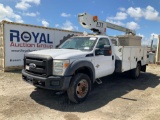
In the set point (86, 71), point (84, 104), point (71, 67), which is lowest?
point (84, 104)

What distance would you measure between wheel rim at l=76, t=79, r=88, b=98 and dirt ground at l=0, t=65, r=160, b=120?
27cm

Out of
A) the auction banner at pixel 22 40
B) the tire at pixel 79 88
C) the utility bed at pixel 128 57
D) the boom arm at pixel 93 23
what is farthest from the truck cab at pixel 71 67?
the auction banner at pixel 22 40

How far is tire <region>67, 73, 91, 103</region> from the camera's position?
17.9 ft

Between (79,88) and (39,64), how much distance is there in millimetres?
1377

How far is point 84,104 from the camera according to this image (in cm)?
571

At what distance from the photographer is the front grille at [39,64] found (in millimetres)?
5250

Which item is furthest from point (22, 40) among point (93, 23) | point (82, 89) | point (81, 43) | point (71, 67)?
point (71, 67)

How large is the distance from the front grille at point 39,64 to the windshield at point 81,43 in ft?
5.05

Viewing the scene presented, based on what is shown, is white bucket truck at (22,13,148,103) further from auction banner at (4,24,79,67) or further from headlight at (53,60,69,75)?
auction banner at (4,24,79,67)

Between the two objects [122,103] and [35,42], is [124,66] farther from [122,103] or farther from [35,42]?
[35,42]

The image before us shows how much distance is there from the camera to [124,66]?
7914mm

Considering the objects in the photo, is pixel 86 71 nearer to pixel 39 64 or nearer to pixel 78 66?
pixel 78 66

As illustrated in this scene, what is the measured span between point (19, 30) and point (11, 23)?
614mm

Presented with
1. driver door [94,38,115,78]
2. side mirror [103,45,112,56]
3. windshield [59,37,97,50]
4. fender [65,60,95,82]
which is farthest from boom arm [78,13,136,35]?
fender [65,60,95,82]
